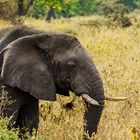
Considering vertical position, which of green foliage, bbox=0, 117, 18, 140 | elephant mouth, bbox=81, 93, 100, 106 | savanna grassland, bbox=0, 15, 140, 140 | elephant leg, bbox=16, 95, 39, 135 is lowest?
savanna grassland, bbox=0, 15, 140, 140

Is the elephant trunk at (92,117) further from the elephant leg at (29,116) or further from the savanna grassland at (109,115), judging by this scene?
the elephant leg at (29,116)

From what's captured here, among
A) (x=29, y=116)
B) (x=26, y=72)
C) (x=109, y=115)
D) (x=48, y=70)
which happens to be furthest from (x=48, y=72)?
(x=109, y=115)

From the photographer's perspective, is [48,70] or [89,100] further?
[48,70]

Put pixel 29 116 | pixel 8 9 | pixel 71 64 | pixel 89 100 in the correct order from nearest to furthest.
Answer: pixel 89 100 → pixel 71 64 → pixel 29 116 → pixel 8 9

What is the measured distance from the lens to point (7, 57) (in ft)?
17.1

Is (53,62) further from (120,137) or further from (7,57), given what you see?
(120,137)

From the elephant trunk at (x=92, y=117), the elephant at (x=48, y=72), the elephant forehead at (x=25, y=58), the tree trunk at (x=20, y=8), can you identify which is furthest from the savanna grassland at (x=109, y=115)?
the tree trunk at (x=20, y=8)

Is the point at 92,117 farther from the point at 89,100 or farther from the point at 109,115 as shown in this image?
the point at 109,115

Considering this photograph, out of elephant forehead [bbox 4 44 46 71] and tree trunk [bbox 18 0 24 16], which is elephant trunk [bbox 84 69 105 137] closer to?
elephant forehead [bbox 4 44 46 71]

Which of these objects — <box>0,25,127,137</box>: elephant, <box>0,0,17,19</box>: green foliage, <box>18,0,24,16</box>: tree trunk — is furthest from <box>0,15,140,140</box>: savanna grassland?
<box>18,0,24,16</box>: tree trunk

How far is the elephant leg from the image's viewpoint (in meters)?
5.76

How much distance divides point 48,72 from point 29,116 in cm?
73

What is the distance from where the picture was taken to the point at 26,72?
17.2ft

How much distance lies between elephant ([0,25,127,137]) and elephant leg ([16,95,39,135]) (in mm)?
267
